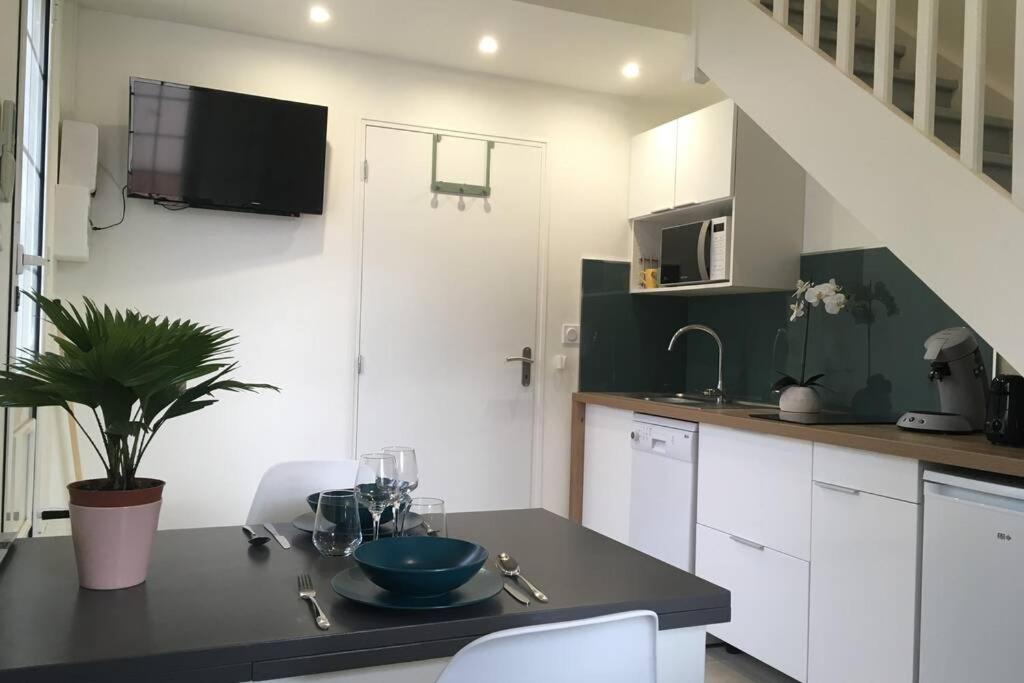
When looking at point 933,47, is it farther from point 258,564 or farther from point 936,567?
point 258,564

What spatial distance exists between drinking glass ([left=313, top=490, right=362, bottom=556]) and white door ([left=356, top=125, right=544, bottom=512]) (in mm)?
2501

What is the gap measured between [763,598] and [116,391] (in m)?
2.40

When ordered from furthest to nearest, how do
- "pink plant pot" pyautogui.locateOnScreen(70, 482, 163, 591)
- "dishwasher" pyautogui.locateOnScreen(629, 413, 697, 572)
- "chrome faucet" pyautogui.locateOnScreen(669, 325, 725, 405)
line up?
"chrome faucet" pyautogui.locateOnScreen(669, 325, 725, 405)
"dishwasher" pyautogui.locateOnScreen(629, 413, 697, 572)
"pink plant pot" pyautogui.locateOnScreen(70, 482, 163, 591)

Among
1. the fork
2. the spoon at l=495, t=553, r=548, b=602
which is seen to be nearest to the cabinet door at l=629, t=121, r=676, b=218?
the spoon at l=495, t=553, r=548, b=602

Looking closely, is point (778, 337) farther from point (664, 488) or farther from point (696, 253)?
point (664, 488)

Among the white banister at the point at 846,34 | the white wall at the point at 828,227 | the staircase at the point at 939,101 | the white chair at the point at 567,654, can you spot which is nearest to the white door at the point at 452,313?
the white wall at the point at 828,227

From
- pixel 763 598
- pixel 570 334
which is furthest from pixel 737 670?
pixel 570 334

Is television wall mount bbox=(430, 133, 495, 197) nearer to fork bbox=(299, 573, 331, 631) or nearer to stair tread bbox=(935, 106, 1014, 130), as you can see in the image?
stair tread bbox=(935, 106, 1014, 130)

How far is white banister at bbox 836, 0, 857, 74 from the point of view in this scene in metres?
2.17

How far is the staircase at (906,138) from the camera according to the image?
1.76m

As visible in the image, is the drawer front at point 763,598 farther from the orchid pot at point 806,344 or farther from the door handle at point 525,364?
the door handle at point 525,364

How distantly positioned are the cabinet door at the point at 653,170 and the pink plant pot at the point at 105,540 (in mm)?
3267

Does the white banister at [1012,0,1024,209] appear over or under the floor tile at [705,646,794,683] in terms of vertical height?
over

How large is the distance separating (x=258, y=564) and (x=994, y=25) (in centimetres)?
287
